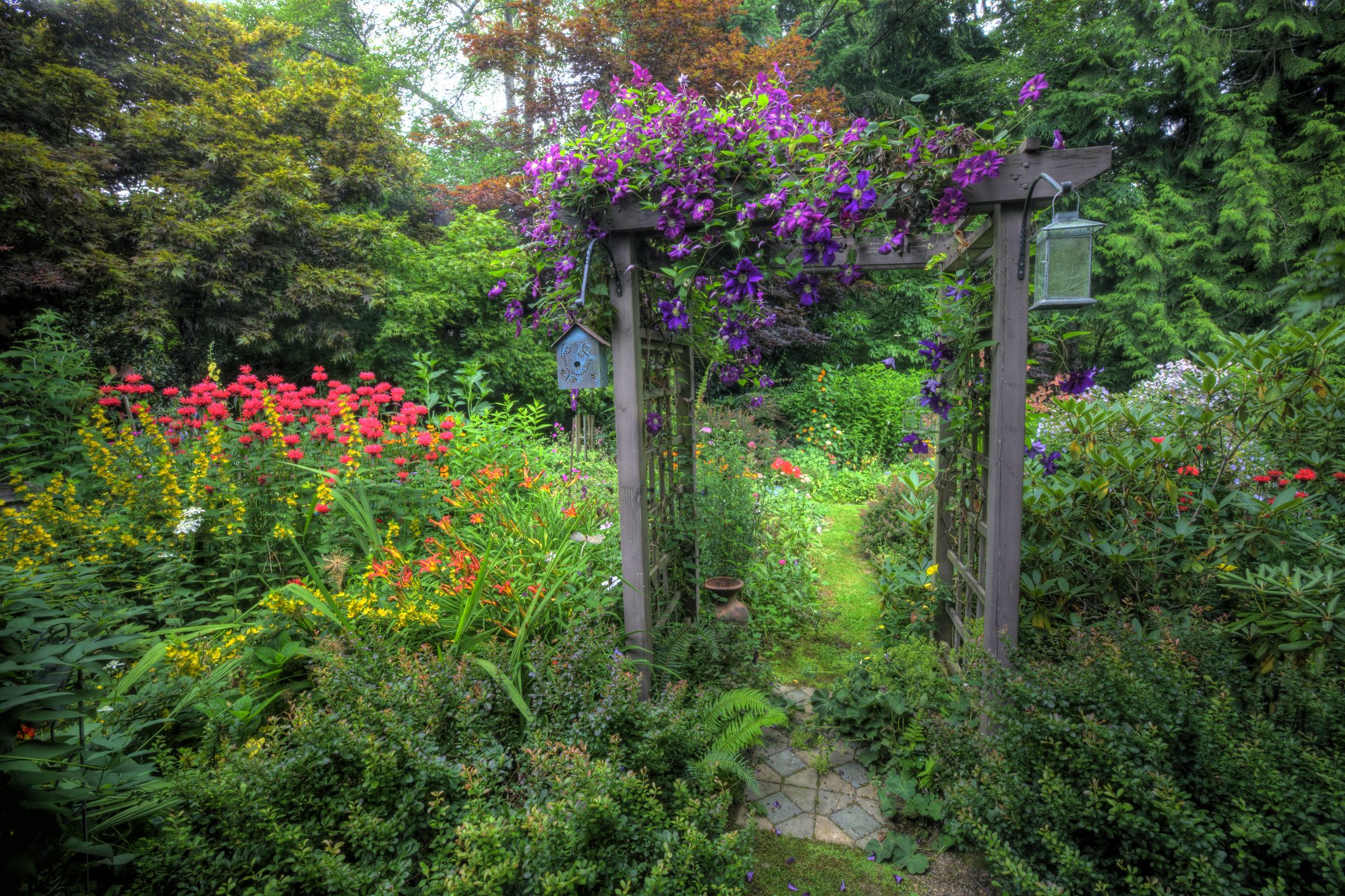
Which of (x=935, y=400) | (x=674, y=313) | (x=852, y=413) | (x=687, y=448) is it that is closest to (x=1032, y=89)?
(x=935, y=400)

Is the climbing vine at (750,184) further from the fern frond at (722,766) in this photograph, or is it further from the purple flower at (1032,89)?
the fern frond at (722,766)

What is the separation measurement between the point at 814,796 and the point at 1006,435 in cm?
148

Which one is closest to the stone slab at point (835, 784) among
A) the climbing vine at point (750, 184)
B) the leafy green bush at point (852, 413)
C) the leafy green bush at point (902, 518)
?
the leafy green bush at point (902, 518)

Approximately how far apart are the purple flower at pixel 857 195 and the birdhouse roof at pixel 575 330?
94 centimetres

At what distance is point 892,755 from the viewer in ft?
7.61

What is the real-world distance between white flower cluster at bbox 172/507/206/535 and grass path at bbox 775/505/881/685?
2.68 metres

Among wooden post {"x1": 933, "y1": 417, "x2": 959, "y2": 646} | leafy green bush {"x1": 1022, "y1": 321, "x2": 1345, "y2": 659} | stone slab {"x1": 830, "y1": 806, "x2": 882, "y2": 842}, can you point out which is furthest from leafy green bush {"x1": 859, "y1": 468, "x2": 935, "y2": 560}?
stone slab {"x1": 830, "y1": 806, "x2": 882, "y2": 842}

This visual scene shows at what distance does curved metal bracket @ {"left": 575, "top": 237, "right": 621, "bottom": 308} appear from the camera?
2082 mm

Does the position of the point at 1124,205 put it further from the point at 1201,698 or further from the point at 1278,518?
the point at 1201,698

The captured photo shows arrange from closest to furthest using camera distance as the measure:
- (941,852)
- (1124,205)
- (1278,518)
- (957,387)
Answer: (941,852)
(1278,518)
(957,387)
(1124,205)

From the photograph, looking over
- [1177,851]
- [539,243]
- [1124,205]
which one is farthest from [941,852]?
[1124,205]

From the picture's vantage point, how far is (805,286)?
7.15 ft

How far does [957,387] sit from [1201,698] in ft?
4.34

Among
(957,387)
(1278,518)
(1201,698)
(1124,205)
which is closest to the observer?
(1201,698)
